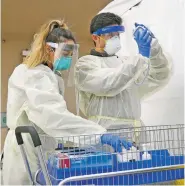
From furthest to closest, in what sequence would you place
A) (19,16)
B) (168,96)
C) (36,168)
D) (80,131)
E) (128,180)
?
1. (19,16)
2. (168,96)
3. (36,168)
4. (80,131)
5. (128,180)

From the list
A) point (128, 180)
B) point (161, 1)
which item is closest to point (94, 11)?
point (161, 1)

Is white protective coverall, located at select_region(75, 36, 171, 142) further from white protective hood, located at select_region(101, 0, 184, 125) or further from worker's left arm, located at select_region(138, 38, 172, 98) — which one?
white protective hood, located at select_region(101, 0, 184, 125)

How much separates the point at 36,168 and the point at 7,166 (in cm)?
13

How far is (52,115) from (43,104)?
0.06 meters

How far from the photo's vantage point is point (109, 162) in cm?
107

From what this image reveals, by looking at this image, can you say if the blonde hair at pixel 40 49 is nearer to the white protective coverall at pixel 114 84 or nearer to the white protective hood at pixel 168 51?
the white protective coverall at pixel 114 84

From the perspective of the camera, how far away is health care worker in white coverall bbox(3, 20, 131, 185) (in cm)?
116

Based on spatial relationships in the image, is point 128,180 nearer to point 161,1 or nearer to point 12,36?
point 161,1

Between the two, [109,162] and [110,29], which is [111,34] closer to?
[110,29]

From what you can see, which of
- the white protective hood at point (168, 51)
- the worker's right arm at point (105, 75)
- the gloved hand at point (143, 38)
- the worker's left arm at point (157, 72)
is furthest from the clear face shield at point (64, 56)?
the white protective hood at point (168, 51)

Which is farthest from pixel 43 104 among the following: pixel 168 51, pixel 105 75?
pixel 168 51

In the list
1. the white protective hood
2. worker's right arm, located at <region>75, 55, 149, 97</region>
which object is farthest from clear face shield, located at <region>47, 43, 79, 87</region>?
the white protective hood

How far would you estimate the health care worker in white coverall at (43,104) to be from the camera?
1163mm

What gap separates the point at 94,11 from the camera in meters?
3.25
